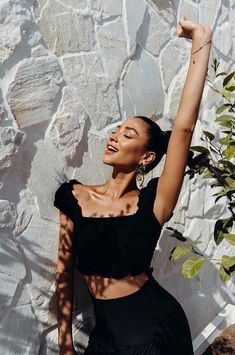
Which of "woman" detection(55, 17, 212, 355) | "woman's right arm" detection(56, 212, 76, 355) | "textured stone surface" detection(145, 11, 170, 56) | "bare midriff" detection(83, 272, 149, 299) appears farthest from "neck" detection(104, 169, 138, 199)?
"textured stone surface" detection(145, 11, 170, 56)

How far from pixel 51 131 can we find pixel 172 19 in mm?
1263

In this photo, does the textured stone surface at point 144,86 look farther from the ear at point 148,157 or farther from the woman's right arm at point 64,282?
the woman's right arm at point 64,282

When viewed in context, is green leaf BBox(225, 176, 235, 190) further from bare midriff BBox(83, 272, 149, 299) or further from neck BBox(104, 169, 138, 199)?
bare midriff BBox(83, 272, 149, 299)

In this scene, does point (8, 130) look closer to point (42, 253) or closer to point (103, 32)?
point (42, 253)

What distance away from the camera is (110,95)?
247cm

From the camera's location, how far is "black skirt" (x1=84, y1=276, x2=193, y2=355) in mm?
2086

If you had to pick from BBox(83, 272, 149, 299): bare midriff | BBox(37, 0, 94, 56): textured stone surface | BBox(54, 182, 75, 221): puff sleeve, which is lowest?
BBox(83, 272, 149, 299): bare midriff

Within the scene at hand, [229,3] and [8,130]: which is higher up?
[229,3]

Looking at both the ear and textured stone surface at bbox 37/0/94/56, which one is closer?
textured stone surface at bbox 37/0/94/56

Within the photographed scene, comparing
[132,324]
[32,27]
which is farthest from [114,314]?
[32,27]

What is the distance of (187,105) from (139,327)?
3.15ft

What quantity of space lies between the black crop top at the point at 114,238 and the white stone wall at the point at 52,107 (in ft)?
0.46

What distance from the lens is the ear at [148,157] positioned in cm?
219

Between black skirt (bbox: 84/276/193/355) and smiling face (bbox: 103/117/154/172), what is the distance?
1.85 feet
